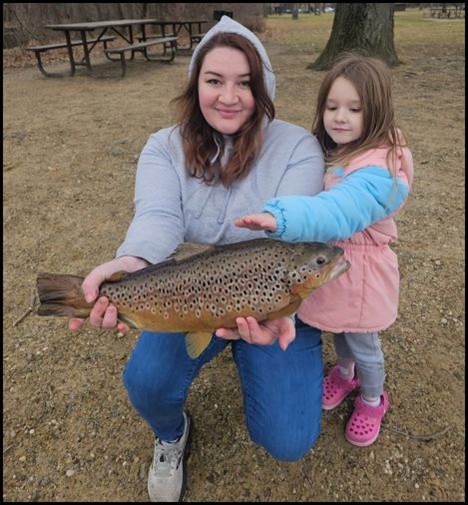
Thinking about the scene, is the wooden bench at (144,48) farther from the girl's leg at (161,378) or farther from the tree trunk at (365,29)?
the girl's leg at (161,378)

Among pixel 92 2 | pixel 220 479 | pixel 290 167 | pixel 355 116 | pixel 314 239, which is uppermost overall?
pixel 92 2

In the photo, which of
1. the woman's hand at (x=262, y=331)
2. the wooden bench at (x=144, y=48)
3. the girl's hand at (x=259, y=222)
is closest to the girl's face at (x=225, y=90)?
the girl's hand at (x=259, y=222)

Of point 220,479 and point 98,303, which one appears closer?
point 98,303

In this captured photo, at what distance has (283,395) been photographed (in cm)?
229

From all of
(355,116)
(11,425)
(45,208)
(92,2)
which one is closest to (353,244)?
(355,116)

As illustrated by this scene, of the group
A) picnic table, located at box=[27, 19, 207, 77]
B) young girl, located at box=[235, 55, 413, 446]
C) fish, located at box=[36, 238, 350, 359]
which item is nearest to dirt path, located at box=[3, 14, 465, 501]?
young girl, located at box=[235, 55, 413, 446]

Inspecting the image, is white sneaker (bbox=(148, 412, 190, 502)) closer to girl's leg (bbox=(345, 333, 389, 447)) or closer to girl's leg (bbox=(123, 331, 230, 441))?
girl's leg (bbox=(123, 331, 230, 441))

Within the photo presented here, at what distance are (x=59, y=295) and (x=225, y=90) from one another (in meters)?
1.31

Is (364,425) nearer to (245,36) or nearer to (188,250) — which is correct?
(188,250)

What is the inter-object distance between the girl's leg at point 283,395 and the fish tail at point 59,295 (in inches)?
35.4

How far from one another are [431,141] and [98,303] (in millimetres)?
6218

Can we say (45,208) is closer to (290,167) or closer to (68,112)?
(290,167)

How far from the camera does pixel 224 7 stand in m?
24.1

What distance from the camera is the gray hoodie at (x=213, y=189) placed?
233 cm
